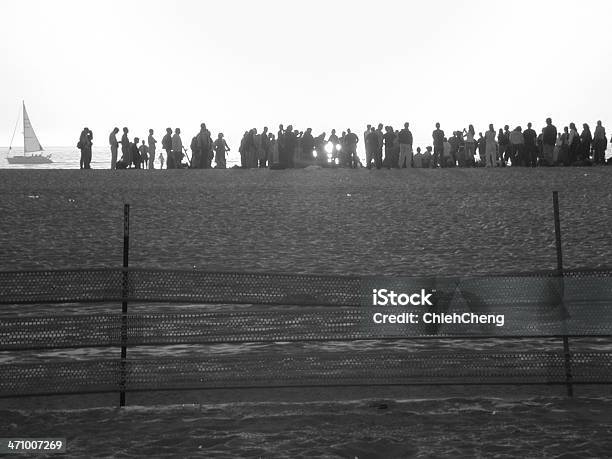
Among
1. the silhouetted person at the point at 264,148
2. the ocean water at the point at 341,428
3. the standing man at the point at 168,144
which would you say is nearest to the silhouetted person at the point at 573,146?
the silhouetted person at the point at 264,148

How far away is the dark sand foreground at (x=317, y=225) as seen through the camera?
537 inches

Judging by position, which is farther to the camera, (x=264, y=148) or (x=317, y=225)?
(x=264, y=148)

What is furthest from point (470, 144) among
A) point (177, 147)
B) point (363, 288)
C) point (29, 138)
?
point (29, 138)

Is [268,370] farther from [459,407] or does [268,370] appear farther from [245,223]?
[245,223]

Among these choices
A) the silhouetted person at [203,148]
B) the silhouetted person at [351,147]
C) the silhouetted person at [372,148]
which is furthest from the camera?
the silhouetted person at [203,148]

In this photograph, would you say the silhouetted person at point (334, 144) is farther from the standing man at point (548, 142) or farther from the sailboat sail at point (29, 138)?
the sailboat sail at point (29, 138)

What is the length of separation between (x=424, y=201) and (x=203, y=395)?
17.0 metres

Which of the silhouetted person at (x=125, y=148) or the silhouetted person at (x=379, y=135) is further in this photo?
the silhouetted person at (x=125, y=148)

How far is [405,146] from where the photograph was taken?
38281 mm

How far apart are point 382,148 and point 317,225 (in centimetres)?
2482

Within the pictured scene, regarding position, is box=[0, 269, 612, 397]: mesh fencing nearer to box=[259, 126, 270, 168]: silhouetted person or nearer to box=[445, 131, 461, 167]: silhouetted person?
box=[259, 126, 270, 168]: silhouetted person

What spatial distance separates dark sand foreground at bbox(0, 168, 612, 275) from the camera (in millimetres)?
13641

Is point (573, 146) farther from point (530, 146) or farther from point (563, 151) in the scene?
point (530, 146)

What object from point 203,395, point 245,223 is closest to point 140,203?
point 245,223
